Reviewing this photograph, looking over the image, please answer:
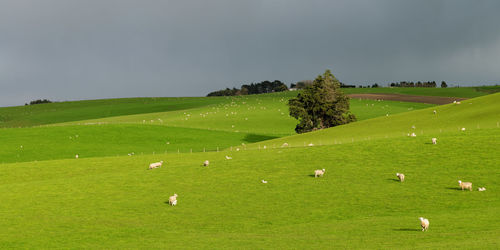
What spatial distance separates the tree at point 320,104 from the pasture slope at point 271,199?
3961cm

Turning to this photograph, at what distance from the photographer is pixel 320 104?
97.9 m

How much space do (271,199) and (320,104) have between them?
200 feet

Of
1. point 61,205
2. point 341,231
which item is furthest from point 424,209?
point 61,205

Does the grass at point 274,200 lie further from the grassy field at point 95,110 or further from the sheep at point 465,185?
the grassy field at point 95,110

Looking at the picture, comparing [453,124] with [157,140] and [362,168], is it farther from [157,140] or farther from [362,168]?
[157,140]

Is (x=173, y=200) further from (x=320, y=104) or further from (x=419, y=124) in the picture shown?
(x=320, y=104)

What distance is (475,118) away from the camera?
235 ft

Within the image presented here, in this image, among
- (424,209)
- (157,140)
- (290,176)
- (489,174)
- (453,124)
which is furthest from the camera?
(157,140)

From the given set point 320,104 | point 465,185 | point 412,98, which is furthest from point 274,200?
point 412,98

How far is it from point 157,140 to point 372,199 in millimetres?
64251

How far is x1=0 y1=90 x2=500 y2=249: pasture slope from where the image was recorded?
28688 mm

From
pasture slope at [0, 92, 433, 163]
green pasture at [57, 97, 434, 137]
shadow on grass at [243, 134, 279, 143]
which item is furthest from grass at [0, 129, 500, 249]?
green pasture at [57, 97, 434, 137]

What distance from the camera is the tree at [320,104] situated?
97.6 metres

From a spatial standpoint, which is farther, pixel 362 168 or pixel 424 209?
pixel 362 168
